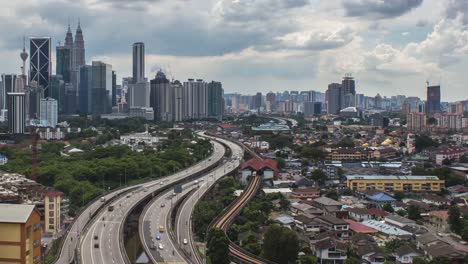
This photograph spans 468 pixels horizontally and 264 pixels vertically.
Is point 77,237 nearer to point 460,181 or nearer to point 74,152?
point 460,181

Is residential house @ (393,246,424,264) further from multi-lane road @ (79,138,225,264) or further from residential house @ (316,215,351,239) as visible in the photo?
multi-lane road @ (79,138,225,264)

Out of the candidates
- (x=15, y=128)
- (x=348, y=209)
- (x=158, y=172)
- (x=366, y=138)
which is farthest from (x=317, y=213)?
(x=15, y=128)

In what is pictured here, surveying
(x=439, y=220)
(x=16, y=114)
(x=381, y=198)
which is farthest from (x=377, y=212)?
(x=16, y=114)

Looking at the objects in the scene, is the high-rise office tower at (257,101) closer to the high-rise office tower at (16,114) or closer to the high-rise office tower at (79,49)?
the high-rise office tower at (79,49)

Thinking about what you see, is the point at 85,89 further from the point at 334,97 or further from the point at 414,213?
the point at 414,213

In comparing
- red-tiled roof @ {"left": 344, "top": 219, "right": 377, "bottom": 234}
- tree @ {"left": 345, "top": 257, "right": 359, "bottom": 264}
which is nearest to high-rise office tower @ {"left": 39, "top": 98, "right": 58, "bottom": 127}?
red-tiled roof @ {"left": 344, "top": 219, "right": 377, "bottom": 234}

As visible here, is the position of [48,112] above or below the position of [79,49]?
below

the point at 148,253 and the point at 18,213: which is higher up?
the point at 18,213

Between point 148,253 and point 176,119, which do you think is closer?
point 148,253
